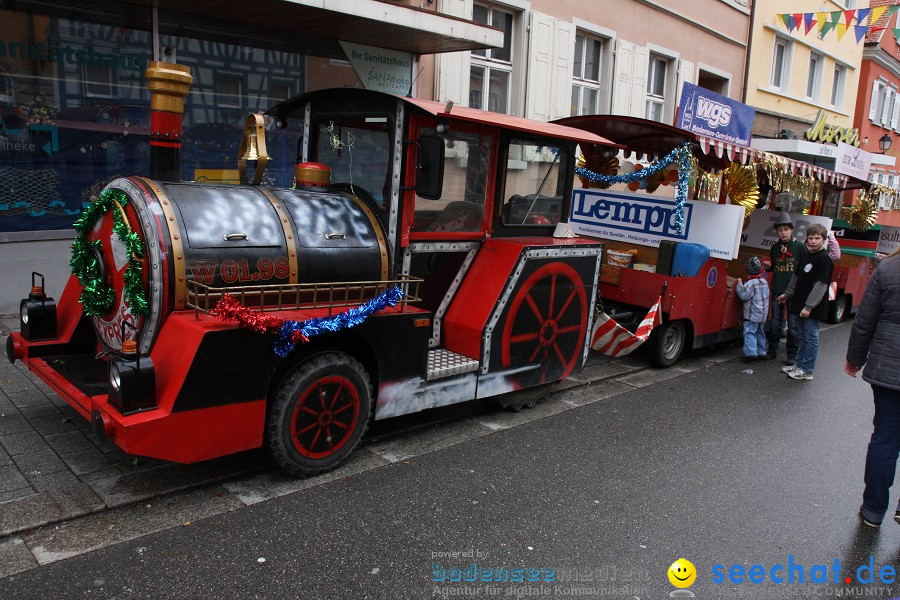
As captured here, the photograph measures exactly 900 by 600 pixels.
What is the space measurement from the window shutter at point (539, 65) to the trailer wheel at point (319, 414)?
7.78 m

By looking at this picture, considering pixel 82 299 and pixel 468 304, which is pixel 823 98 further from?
pixel 82 299

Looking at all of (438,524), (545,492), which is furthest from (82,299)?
(545,492)

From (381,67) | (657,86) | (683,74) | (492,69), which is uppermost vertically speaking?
(683,74)

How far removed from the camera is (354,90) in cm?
479

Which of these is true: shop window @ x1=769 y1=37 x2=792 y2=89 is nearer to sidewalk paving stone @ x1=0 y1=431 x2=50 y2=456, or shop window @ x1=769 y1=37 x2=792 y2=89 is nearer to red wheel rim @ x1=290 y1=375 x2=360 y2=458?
red wheel rim @ x1=290 y1=375 x2=360 y2=458

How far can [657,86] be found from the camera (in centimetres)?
1458

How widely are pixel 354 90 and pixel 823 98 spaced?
66.2 ft

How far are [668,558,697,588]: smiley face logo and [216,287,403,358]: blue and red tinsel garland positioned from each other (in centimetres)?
210

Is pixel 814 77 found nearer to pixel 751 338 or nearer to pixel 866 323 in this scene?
pixel 751 338

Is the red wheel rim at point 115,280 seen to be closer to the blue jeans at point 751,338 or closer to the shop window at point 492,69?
the blue jeans at point 751,338

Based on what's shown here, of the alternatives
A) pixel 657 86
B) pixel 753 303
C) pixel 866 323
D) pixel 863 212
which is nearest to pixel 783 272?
pixel 753 303

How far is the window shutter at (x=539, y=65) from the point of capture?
1091 cm

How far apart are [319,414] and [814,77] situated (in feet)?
69.2

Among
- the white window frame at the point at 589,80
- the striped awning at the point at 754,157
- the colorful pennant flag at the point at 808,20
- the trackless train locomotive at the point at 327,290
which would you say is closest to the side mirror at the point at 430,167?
the trackless train locomotive at the point at 327,290
